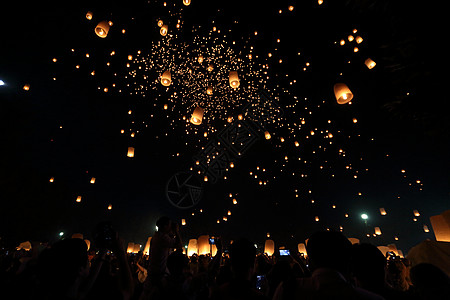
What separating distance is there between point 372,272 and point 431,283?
0.81 meters

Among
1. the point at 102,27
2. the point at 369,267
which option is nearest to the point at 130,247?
the point at 102,27

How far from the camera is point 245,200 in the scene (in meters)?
22.9

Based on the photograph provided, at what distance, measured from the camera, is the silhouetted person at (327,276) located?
3.94 feet

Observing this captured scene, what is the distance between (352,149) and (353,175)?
5124 millimetres

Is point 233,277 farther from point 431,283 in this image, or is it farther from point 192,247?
point 192,247

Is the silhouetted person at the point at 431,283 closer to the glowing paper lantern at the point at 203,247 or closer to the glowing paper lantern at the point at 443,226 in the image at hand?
the glowing paper lantern at the point at 443,226

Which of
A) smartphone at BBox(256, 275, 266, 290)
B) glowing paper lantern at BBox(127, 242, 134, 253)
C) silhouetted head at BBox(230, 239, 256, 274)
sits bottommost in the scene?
smartphone at BBox(256, 275, 266, 290)

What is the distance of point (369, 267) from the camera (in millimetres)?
1642

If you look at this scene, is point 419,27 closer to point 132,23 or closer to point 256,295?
point 256,295

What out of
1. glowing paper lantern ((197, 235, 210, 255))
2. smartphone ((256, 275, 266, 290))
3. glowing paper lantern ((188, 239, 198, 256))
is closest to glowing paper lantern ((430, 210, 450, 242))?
smartphone ((256, 275, 266, 290))

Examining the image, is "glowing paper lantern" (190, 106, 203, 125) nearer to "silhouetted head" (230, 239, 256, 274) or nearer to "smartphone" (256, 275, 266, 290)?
"smartphone" (256, 275, 266, 290)

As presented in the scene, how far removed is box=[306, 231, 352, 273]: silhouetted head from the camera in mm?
1350

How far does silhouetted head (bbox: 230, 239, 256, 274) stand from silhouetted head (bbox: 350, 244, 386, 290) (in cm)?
94

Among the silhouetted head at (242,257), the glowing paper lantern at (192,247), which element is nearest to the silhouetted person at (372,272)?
the silhouetted head at (242,257)
